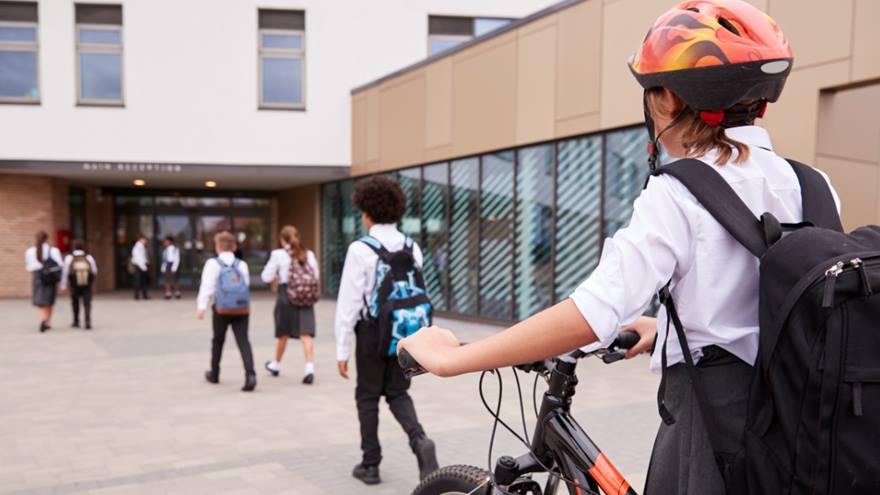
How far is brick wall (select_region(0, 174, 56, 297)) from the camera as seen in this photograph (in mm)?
17750

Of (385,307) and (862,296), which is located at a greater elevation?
(862,296)

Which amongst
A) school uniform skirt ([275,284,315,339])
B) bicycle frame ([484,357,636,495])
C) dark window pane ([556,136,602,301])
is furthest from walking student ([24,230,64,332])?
bicycle frame ([484,357,636,495])

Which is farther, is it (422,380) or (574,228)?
(574,228)

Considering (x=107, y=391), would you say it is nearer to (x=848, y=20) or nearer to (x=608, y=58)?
(x=608, y=58)

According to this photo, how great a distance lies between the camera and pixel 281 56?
17.3 metres

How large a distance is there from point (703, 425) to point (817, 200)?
48 cm

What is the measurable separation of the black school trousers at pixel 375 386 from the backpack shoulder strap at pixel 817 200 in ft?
10.1

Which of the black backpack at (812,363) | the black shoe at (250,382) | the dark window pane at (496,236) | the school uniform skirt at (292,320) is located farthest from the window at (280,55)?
the black backpack at (812,363)

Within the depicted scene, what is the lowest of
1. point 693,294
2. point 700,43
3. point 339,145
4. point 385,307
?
point 385,307

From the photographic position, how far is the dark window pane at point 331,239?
Answer: 18297mm

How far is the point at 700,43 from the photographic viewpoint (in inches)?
50.9

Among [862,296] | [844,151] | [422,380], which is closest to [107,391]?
[422,380]

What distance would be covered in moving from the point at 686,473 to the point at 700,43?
82 cm

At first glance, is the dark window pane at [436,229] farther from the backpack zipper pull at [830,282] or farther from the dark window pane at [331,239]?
the backpack zipper pull at [830,282]
